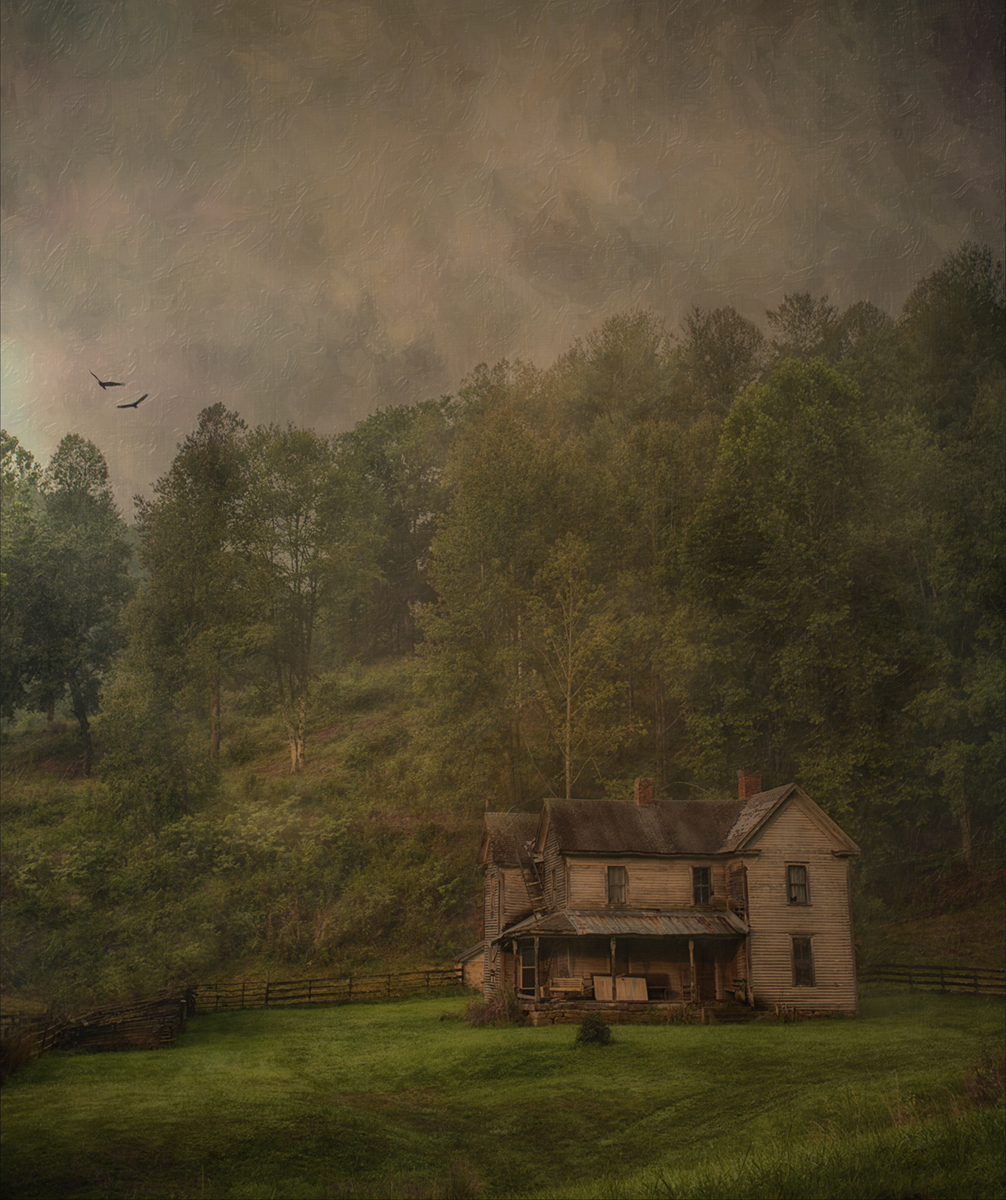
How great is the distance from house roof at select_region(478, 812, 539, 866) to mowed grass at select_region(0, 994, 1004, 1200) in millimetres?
8202

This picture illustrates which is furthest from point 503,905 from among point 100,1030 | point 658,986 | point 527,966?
point 100,1030

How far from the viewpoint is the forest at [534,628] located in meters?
33.2

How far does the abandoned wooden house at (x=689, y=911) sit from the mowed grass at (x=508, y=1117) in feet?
13.4

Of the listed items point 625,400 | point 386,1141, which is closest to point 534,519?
point 625,400

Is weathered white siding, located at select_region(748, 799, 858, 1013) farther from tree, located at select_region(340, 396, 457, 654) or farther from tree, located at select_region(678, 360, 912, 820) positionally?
tree, located at select_region(340, 396, 457, 654)

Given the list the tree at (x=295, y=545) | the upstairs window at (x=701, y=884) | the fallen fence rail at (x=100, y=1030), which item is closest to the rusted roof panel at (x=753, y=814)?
the upstairs window at (x=701, y=884)

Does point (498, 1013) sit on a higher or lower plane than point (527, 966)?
lower

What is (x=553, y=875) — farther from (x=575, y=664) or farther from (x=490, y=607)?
(x=490, y=607)

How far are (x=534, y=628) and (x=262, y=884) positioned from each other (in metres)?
14.1

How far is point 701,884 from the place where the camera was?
87.7ft

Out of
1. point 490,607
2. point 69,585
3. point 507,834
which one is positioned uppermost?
point 69,585

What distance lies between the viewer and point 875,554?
35094 millimetres

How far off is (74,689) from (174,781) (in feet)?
34.2

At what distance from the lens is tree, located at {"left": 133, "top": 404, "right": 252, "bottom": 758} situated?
39.9 metres
